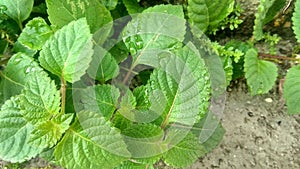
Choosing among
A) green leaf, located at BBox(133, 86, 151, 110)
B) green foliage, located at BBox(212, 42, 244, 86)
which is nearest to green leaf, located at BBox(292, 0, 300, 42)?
green foliage, located at BBox(212, 42, 244, 86)

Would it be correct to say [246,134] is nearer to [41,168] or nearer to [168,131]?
[168,131]

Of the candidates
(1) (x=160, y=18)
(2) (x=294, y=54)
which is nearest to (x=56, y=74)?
(1) (x=160, y=18)

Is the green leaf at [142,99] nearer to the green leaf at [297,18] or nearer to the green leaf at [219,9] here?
the green leaf at [219,9]

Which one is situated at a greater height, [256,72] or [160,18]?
[160,18]

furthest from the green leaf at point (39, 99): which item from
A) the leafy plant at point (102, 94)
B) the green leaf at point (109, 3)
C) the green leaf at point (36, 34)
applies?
the green leaf at point (109, 3)

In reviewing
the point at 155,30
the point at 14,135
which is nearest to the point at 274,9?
the point at 155,30

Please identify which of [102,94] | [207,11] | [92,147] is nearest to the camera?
[92,147]

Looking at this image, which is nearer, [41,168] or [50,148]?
[50,148]

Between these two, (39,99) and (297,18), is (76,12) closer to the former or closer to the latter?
(39,99)
